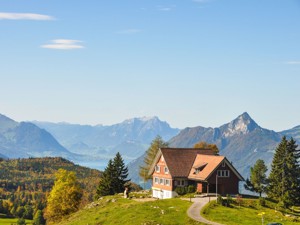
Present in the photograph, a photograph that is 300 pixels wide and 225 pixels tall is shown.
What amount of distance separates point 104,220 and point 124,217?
348cm

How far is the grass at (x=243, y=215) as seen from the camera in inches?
2752

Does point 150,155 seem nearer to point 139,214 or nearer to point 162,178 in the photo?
point 162,178

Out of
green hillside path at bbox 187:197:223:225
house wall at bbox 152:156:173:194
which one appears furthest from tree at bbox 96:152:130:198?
green hillside path at bbox 187:197:223:225

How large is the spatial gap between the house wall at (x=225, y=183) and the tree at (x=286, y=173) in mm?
7519

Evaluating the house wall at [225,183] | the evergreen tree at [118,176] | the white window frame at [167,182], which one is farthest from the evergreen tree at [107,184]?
the house wall at [225,183]

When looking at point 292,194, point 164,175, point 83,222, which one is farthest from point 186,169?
point 83,222

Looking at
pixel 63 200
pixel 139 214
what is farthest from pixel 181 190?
pixel 63 200

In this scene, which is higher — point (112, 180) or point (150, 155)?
point (150, 155)

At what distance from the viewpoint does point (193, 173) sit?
100500 mm

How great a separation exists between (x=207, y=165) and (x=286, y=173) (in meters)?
15.3

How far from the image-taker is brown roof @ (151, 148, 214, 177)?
101375mm

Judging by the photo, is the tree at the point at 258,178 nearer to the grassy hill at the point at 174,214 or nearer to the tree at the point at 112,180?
the grassy hill at the point at 174,214

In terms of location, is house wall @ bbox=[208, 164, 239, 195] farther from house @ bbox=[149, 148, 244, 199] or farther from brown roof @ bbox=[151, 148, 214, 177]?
brown roof @ bbox=[151, 148, 214, 177]

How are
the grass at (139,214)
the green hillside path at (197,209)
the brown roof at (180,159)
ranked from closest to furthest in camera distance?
the green hillside path at (197,209) → the grass at (139,214) → the brown roof at (180,159)
